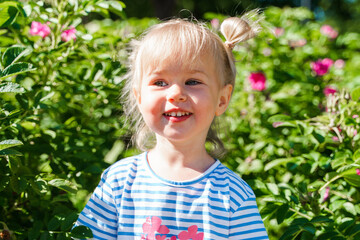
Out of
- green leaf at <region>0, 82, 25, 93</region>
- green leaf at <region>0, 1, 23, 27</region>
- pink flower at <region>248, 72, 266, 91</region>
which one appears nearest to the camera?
green leaf at <region>0, 82, 25, 93</region>

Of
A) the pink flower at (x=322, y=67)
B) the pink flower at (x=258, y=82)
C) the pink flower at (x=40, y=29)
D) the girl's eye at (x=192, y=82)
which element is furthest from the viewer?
the pink flower at (x=322, y=67)

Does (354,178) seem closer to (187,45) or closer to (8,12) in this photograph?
(187,45)

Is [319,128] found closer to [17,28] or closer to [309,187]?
[309,187]

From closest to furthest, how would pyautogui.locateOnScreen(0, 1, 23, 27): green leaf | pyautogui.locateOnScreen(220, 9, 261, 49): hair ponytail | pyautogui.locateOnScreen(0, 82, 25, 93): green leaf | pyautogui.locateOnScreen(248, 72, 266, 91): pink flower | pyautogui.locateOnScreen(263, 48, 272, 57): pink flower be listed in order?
pyautogui.locateOnScreen(0, 82, 25, 93): green leaf < pyautogui.locateOnScreen(220, 9, 261, 49): hair ponytail < pyautogui.locateOnScreen(0, 1, 23, 27): green leaf < pyautogui.locateOnScreen(248, 72, 266, 91): pink flower < pyautogui.locateOnScreen(263, 48, 272, 57): pink flower

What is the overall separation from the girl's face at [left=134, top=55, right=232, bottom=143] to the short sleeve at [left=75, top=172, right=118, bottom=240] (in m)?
0.28

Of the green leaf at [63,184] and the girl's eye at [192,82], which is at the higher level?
the girl's eye at [192,82]

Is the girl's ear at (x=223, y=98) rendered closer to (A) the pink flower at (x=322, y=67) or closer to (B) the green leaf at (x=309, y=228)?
(B) the green leaf at (x=309, y=228)

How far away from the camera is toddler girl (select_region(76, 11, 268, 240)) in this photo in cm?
143

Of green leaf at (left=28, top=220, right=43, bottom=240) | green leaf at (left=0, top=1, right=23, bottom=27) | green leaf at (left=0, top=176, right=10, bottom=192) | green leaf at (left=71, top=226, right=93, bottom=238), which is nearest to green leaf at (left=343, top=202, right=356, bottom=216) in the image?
green leaf at (left=71, top=226, right=93, bottom=238)

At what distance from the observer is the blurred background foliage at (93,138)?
1630 mm

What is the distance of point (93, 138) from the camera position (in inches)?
90.1

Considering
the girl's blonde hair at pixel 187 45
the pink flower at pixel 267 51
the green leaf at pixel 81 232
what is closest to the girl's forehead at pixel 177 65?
the girl's blonde hair at pixel 187 45

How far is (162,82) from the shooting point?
149 centimetres

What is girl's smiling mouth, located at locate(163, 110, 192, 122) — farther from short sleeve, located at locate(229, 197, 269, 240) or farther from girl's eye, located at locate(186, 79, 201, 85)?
short sleeve, located at locate(229, 197, 269, 240)
